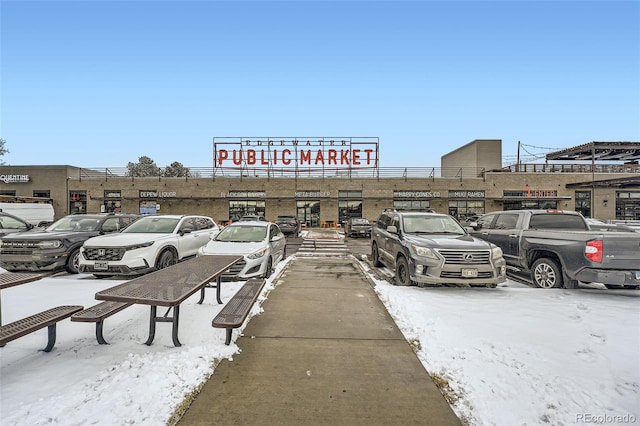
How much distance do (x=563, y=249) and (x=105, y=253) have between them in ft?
33.8

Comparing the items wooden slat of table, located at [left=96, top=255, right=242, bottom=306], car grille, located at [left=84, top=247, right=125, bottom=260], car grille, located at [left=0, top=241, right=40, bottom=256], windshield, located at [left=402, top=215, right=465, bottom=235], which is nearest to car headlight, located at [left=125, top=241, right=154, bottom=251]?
car grille, located at [left=84, top=247, right=125, bottom=260]

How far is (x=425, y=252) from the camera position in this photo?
6414 millimetres

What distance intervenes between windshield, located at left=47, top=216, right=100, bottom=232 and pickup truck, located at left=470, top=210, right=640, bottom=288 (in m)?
11.5

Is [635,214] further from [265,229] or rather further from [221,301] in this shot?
[221,301]

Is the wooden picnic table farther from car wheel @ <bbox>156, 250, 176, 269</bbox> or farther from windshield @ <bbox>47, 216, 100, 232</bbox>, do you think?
windshield @ <bbox>47, 216, 100, 232</bbox>

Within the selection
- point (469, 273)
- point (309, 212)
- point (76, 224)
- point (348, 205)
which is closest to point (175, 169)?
point (309, 212)

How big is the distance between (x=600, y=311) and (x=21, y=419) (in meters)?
7.73

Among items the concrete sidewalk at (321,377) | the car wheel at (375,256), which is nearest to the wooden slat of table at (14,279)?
the concrete sidewalk at (321,377)

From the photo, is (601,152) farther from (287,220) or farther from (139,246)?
(139,246)

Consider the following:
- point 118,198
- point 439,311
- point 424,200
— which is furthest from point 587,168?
point 118,198

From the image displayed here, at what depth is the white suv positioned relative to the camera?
689 cm

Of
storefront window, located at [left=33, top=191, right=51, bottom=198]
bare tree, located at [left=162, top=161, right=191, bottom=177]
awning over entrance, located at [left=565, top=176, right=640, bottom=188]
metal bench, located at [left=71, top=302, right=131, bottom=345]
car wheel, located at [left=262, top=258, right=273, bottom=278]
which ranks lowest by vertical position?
car wheel, located at [left=262, top=258, right=273, bottom=278]

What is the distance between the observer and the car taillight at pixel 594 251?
19.1 ft

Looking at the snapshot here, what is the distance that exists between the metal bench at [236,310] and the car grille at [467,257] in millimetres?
3951
